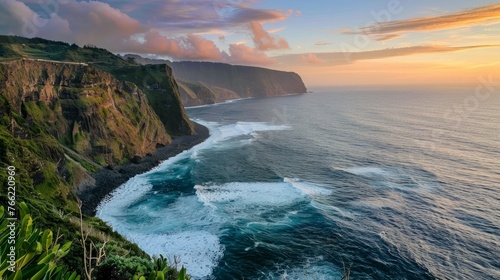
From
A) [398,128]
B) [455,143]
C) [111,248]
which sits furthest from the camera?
[398,128]

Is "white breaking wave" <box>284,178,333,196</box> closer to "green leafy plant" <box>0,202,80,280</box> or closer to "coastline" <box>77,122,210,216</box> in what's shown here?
"coastline" <box>77,122,210,216</box>

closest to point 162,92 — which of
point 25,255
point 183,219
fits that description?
point 183,219

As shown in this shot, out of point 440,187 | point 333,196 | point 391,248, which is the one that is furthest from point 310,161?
point 391,248

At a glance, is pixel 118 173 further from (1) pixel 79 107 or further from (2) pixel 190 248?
(2) pixel 190 248

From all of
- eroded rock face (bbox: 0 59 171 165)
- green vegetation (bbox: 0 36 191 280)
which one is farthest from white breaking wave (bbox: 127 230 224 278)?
eroded rock face (bbox: 0 59 171 165)

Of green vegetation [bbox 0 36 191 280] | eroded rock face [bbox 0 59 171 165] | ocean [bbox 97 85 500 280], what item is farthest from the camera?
eroded rock face [bbox 0 59 171 165]

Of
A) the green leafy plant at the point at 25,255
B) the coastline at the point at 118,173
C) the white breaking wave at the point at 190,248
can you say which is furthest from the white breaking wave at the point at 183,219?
the green leafy plant at the point at 25,255

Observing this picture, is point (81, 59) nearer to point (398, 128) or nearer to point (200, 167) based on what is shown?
point (200, 167)

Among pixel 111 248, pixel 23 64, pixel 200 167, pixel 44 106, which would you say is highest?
pixel 23 64
